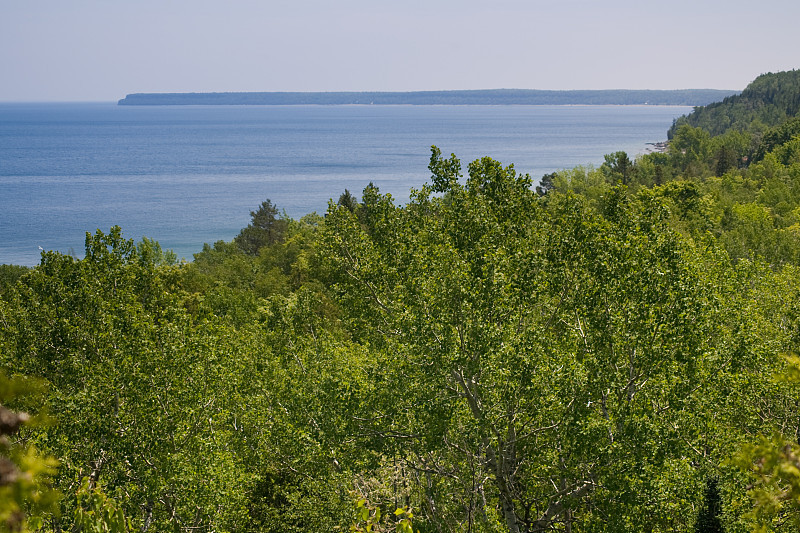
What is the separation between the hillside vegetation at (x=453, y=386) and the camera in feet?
42.4

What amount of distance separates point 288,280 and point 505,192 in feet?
145

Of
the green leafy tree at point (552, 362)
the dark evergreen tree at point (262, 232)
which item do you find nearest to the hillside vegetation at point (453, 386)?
the green leafy tree at point (552, 362)

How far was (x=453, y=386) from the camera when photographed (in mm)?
14164

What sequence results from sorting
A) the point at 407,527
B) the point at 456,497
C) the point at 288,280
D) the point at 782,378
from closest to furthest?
the point at 782,378 < the point at 407,527 < the point at 456,497 < the point at 288,280

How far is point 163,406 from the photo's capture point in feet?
51.3

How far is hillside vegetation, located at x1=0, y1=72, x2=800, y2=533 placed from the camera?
42.4 feet

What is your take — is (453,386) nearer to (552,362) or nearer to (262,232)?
(552,362)

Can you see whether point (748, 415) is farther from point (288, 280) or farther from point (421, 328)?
point (288, 280)

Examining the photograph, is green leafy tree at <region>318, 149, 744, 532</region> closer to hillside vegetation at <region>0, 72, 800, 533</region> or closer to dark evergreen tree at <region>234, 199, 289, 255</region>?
hillside vegetation at <region>0, 72, 800, 533</region>

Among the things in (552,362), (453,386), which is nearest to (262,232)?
(453,386)

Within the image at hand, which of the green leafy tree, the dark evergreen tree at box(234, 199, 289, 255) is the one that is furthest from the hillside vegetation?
the dark evergreen tree at box(234, 199, 289, 255)

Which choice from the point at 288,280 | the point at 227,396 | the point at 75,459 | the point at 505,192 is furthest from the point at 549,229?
the point at 288,280

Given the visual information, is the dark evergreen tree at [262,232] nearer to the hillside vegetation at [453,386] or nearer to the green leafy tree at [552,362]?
the hillside vegetation at [453,386]

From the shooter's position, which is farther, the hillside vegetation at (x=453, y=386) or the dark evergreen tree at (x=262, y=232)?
the dark evergreen tree at (x=262, y=232)
